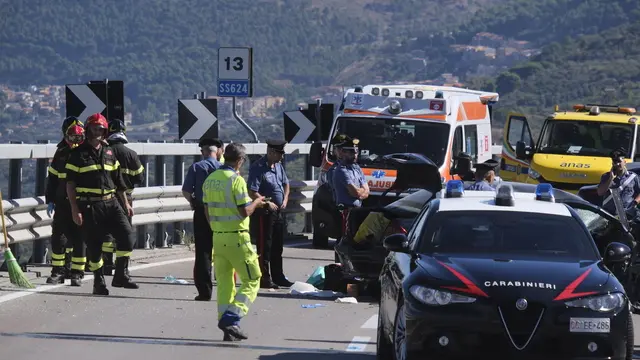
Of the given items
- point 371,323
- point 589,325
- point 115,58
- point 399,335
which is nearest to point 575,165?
point 371,323

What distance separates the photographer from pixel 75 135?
49.6ft

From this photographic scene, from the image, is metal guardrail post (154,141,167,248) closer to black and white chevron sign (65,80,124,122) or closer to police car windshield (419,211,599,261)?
black and white chevron sign (65,80,124,122)

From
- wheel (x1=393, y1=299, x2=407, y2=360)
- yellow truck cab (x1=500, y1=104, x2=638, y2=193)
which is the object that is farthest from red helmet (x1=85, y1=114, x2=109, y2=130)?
yellow truck cab (x1=500, y1=104, x2=638, y2=193)

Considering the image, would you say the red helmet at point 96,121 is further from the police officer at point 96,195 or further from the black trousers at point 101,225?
the black trousers at point 101,225

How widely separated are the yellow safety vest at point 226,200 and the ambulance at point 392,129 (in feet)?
27.7

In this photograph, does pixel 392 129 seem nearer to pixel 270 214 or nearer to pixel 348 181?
pixel 348 181

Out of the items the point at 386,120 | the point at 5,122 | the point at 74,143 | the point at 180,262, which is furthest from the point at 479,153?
the point at 5,122

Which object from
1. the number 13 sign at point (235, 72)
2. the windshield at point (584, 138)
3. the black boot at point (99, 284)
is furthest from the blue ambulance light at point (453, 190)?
the windshield at point (584, 138)

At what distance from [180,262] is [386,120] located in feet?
12.6

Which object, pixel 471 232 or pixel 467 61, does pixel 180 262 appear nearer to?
pixel 471 232

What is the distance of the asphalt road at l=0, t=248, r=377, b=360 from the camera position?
36.2 ft

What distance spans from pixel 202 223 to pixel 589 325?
6.20m

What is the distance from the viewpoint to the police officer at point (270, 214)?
1608 centimetres

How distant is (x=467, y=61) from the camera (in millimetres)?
183250
